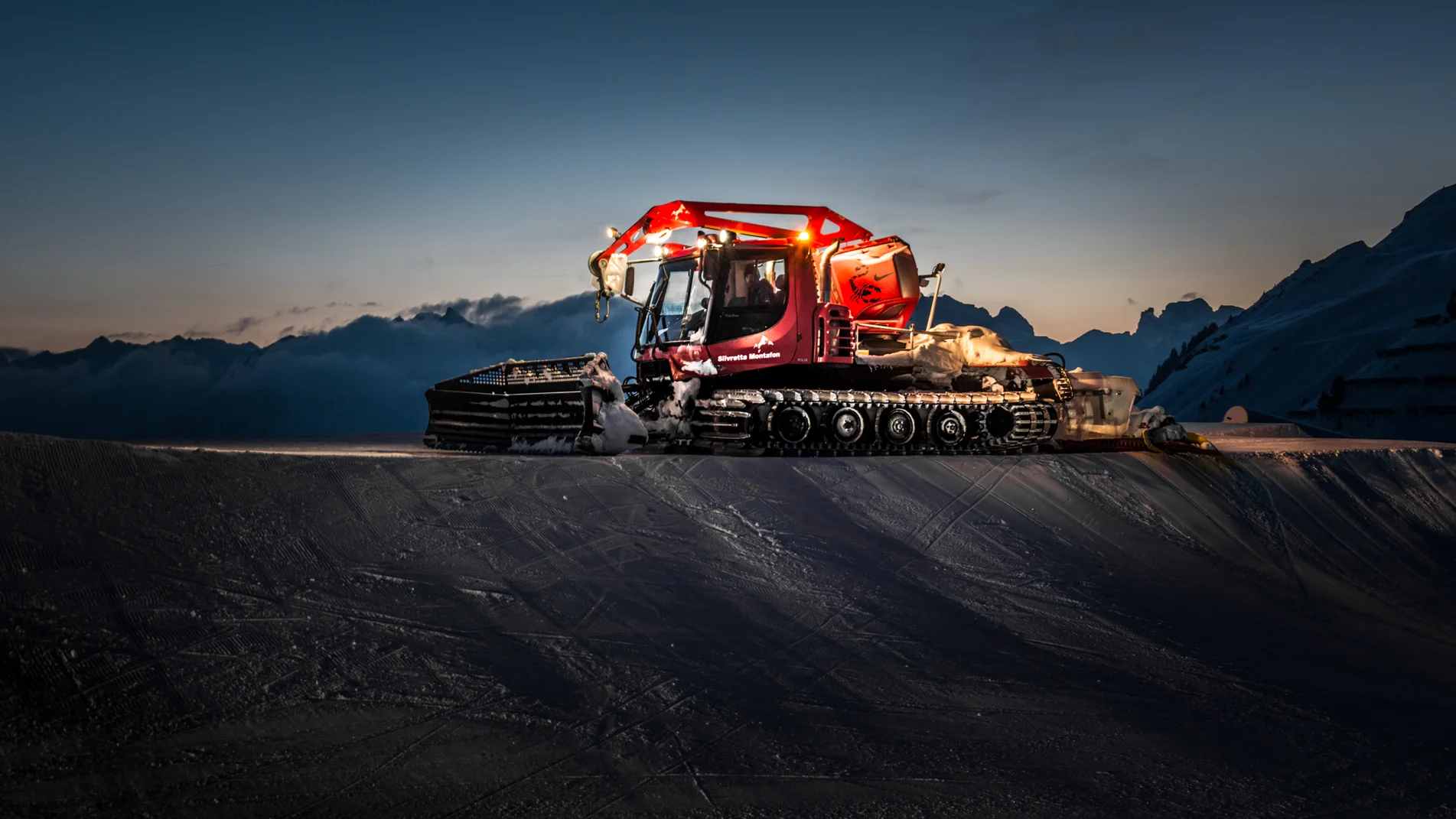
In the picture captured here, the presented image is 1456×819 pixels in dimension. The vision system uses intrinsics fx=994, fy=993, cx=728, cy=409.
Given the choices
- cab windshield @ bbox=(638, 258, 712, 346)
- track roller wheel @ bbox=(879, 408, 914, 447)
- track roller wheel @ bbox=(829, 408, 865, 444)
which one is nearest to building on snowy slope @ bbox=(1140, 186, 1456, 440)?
track roller wheel @ bbox=(879, 408, 914, 447)

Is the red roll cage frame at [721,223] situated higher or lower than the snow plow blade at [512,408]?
higher

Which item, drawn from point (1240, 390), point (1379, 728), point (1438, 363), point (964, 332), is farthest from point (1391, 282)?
point (1379, 728)

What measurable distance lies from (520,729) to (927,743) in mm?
2350

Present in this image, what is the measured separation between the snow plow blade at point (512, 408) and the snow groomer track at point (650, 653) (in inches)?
88.4

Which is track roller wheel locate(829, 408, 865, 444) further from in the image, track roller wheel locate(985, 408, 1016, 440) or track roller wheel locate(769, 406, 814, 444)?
track roller wheel locate(985, 408, 1016, 440)

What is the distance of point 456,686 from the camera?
236 inches

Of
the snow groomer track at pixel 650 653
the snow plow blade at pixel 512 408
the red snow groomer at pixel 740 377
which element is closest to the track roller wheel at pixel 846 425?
the red snow groomer at pixel 740 377

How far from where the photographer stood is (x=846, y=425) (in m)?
13.4

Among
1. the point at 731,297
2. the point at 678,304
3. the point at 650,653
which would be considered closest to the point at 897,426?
the point at 731,297

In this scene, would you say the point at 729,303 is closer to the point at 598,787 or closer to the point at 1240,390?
the point at 598,787

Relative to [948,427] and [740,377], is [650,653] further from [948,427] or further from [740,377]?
[948,427]

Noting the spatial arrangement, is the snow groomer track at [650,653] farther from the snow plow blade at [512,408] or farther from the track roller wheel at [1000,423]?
the track roller wheel at [1000,423]

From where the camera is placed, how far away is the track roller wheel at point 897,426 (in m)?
13.6

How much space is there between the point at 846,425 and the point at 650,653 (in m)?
→ 7.14
